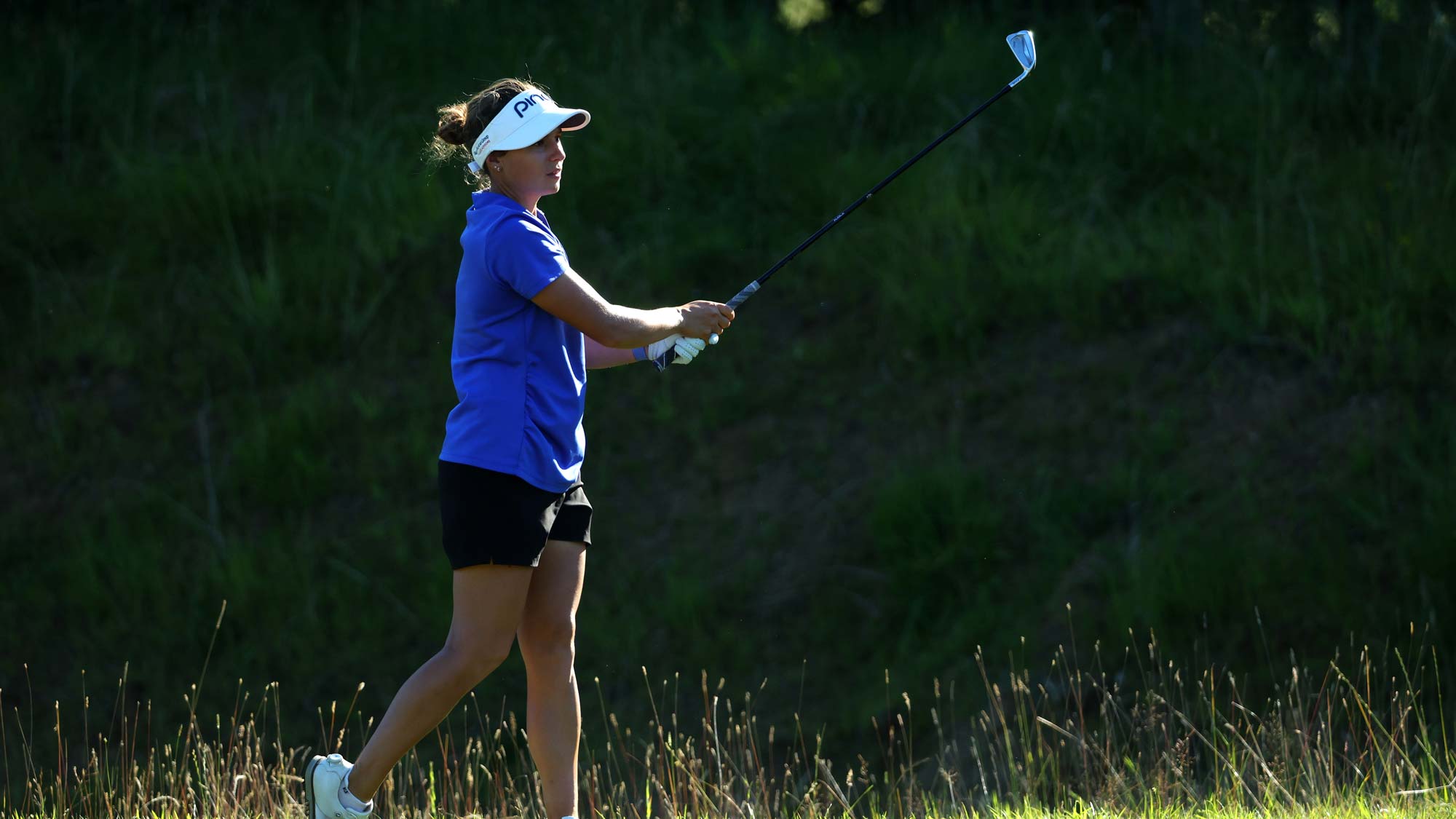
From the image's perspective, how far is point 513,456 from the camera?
11.5 ft

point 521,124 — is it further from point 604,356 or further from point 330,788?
point 330,788

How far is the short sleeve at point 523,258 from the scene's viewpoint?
3.52 m

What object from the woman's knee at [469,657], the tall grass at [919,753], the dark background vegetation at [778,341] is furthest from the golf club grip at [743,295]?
the dark background vegetation at [778,341]

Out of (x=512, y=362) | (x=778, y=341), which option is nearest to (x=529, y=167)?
(x=512, y=362)

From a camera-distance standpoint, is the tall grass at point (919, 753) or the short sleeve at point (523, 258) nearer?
the short sleeve at point (523, 258)

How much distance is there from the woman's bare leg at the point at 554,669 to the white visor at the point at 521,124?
3.02ft

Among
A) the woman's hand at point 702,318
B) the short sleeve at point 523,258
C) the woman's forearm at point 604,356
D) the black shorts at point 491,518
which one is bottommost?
the black shorts at point 491,518

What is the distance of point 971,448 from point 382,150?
4214 mm

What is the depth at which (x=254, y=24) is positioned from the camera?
10758 millimetres

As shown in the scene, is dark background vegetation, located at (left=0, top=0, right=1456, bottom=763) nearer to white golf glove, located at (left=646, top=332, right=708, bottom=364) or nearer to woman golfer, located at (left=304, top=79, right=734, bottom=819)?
white golf glove, located at (left=646, top=332, right=708, bottom=364)

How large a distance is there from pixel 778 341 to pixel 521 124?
211 inches

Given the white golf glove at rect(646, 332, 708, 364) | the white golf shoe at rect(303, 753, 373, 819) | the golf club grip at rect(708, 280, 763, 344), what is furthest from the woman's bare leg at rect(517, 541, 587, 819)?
the golf club grip at rect(708, 280, 763, 344)

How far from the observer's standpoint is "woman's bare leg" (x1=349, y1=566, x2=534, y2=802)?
356cm

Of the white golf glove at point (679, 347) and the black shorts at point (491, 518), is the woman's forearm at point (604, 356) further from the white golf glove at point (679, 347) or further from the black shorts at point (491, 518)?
the black shorts at point (491, 518)
